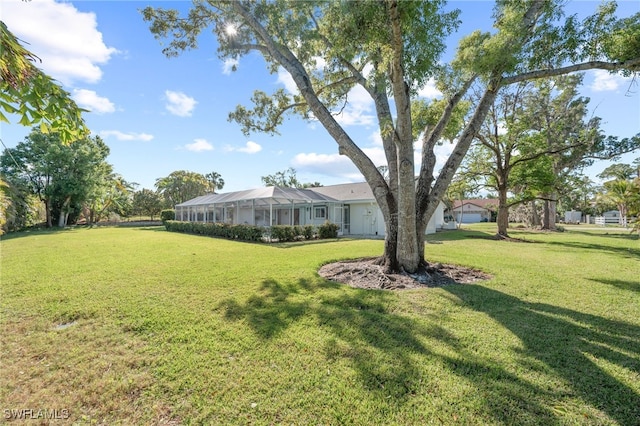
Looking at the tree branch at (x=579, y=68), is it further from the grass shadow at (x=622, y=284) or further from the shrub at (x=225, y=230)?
the shrub at (x=225, y=230)

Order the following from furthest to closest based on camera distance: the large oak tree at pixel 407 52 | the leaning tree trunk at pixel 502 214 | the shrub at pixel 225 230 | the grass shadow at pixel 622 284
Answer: the leaning tree trunk at pixel 502 214, the shrub at pixel 225 230, the grass shadow at pixel 622 284, the large oak tree at pixel 407 52

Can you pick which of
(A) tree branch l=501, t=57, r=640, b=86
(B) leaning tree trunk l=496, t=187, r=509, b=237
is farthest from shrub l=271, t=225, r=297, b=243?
(B) leaning tree trunk l=496, t=187, r=509, b=237

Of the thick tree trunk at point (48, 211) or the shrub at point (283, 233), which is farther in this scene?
the thick tree trunk at point (48, 211)

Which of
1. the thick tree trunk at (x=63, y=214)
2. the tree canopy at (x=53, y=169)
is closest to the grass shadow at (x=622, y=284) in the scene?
the tree canopy at (x=53, y=169)

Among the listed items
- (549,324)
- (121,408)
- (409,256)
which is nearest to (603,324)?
(549,324)

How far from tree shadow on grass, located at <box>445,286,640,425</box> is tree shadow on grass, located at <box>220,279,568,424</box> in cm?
48

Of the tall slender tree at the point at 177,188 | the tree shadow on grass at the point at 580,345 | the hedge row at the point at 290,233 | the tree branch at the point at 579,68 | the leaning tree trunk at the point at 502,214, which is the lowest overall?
the tree shadow on grass at the point at 580,345

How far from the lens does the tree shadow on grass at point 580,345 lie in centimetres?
257

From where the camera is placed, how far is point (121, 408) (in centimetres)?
249

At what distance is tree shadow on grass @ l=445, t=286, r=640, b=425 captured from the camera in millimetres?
2574

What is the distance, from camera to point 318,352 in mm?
3412

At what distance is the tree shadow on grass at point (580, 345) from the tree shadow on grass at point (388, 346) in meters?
0.48

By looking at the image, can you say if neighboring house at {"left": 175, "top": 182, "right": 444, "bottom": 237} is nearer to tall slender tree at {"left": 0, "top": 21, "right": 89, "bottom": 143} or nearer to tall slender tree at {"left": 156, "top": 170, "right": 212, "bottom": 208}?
tall slender tree at {"left": 0, "top": 21, "right": 89, "bottom": 143}

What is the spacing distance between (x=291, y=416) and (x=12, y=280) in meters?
8.35
